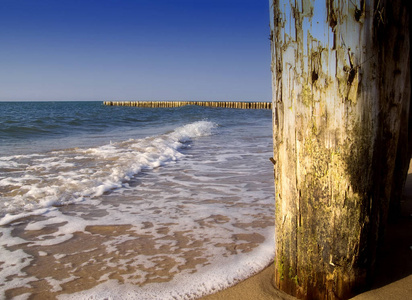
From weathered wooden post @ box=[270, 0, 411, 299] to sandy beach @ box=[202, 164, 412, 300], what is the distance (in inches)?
6.4

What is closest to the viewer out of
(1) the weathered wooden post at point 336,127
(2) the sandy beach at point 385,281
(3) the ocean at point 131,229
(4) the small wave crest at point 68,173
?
(1) the weathered wooden post at point 336,127

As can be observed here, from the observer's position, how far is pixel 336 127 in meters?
1.52

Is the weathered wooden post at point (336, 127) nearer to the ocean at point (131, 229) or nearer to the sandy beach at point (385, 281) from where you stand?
the sandy beach at point (385, 281)

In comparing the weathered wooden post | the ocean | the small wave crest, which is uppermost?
the weathered wooden post

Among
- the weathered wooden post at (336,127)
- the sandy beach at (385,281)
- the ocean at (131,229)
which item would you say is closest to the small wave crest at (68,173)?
the ocean at (131,229)

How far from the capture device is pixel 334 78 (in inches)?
58.6

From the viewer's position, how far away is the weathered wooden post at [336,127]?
146cm

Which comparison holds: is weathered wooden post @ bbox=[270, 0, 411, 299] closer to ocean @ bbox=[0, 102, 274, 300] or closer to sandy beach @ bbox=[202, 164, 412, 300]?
sandy beach @ bbox=[202, 164, 412, 300]

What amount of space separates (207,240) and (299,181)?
1.42m

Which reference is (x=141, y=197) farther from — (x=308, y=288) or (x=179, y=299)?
(x=308, y=288)

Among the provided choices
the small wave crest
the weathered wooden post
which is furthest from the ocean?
the weathered wooden post

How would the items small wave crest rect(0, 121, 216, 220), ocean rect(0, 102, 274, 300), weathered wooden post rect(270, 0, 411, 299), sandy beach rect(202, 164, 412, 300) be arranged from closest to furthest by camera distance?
weathered wooden post rect(270, 0, 411, 299) → sandy beach rect(202, 164, 412, 300) → ocean rect(0, 102, 274, 300) → small wave crest rect(0, 121, 216, 220)

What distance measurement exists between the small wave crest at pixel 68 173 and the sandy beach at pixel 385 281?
8.64 feet

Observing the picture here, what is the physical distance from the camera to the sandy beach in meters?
1.77
